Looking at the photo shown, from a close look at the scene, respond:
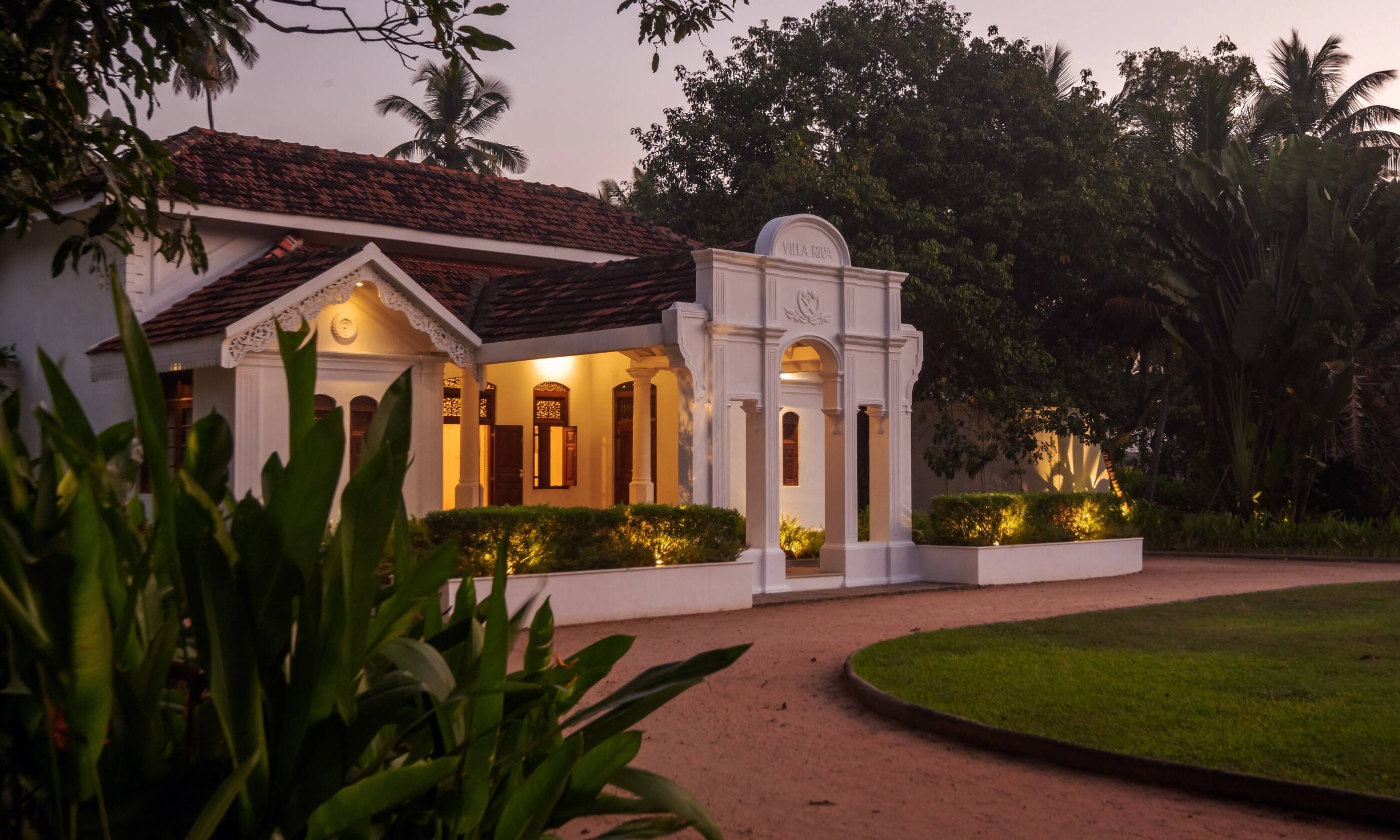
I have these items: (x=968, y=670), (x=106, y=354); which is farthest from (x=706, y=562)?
(x=106, y=354)

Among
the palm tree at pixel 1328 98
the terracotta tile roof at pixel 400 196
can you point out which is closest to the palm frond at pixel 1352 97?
the palm tree at pixel 1328 98

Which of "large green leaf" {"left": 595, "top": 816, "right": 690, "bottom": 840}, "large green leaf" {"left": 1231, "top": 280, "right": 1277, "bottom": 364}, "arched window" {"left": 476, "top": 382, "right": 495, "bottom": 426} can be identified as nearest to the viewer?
"large green leaf" {"left": 595, "top": 816, "right": 690, "bottom": 840}

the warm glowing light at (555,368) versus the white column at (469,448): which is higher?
the warm glowing light at (555,368)

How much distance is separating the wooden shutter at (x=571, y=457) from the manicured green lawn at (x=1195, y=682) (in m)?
9.31

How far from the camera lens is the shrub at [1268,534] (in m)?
23.3

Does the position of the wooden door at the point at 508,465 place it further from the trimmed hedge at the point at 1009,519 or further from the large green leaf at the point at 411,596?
the large green leaf at the point at 411,596

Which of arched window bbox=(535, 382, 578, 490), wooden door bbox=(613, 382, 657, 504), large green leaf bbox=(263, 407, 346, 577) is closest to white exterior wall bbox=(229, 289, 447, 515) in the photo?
arched window bbox=(535, 382, 578, 490)

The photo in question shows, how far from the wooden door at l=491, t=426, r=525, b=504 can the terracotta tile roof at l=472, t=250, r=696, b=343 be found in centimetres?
206

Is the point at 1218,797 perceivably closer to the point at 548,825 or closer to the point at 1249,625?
the point at 548,825

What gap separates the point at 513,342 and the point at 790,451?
19.4ft

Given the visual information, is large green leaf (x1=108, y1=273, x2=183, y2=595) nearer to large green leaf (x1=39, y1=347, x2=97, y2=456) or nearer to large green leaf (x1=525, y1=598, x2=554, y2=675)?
large green leaf (x1=39, y1=347, x2=97, y2=456)

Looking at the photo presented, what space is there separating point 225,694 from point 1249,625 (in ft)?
40.7

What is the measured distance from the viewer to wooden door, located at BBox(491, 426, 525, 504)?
20203mm

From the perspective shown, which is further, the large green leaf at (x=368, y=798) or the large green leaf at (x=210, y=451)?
the large green leaf at (x=210, y=451)
